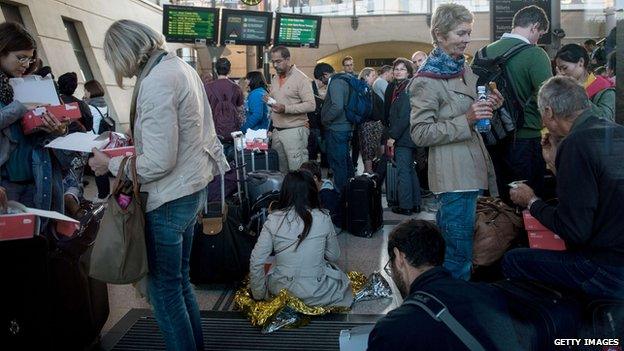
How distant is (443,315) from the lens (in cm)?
160

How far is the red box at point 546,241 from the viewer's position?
2.42 metres

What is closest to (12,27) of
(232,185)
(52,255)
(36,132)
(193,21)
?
(36,132)

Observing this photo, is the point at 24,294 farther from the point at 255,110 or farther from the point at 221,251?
the point at 255,110

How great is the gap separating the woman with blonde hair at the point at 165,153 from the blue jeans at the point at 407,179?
12.3ft

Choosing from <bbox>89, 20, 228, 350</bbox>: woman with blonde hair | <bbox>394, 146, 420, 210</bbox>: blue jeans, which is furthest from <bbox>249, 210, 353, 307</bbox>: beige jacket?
<bbox>394, 146, 420, 210</bbox>: blue jeans

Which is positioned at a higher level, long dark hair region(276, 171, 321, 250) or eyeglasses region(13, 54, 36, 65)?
eyeglasses region(13, 54, 36, 65)

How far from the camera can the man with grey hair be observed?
80.4 inches

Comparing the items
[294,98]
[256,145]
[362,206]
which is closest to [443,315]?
[362,206]

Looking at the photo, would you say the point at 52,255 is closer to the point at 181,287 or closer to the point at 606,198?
the point at 181,287

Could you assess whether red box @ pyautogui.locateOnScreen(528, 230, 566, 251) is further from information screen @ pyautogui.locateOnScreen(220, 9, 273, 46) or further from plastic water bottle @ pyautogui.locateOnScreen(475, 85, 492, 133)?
information screen @ pyautogui.locateOnScreen(220, 9, 273, 46)

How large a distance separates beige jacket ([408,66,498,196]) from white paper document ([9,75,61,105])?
1.87 metres

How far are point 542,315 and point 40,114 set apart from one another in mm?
2427

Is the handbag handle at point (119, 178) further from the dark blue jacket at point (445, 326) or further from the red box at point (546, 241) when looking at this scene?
the red box at point (546, 241)

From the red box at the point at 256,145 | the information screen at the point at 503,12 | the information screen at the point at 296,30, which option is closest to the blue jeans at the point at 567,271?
the red box at the point at 256,145
